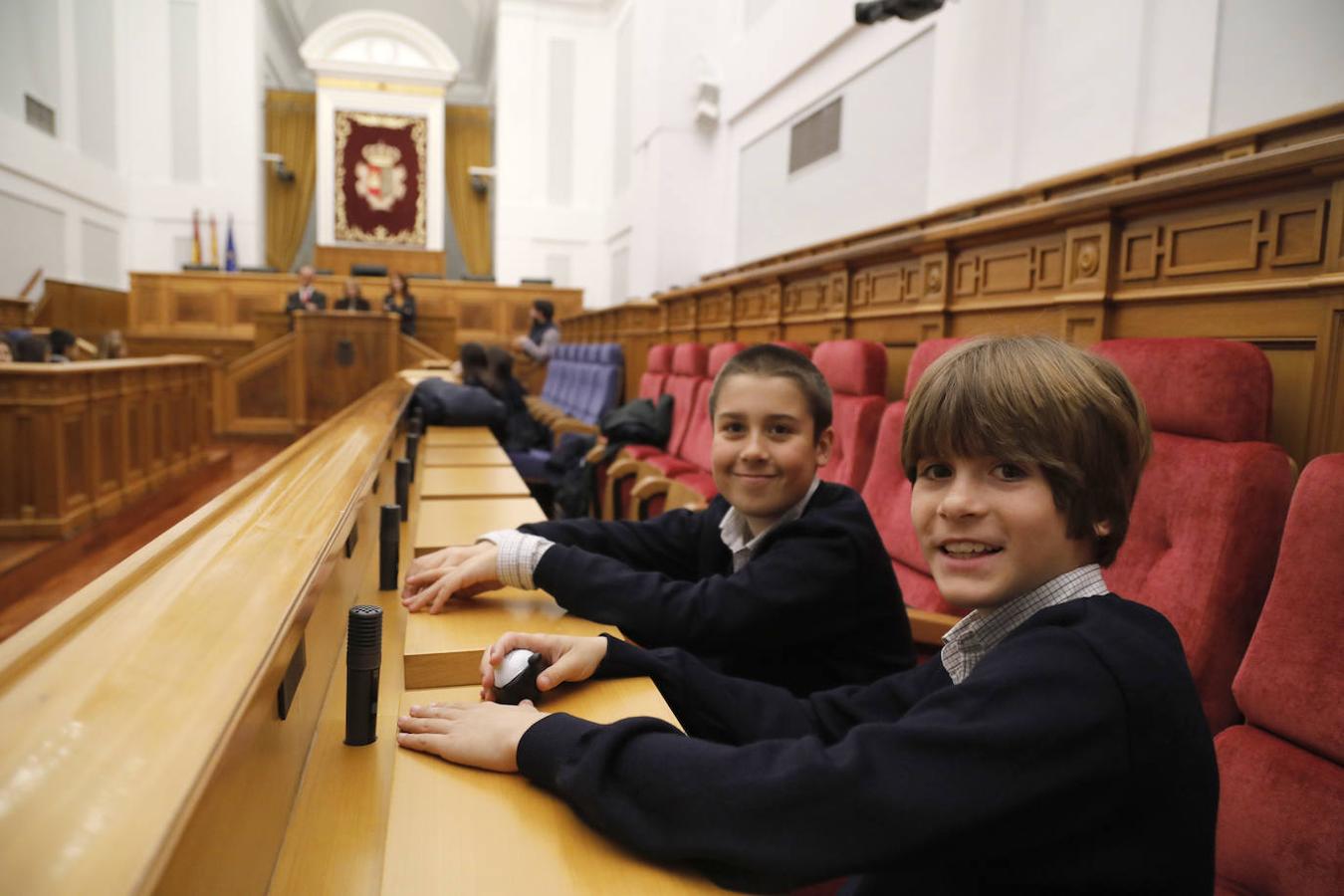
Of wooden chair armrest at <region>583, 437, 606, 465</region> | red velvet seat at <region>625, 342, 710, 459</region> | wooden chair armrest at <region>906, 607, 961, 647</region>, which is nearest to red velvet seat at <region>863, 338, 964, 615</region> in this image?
wooden chair armrest at <region>906, 607, 961, 647</region>

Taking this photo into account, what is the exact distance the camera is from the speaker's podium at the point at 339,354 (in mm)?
5824

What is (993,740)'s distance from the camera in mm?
441

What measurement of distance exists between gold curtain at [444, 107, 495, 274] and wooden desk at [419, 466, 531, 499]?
996cm

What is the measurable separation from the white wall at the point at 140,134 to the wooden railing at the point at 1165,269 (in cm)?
739

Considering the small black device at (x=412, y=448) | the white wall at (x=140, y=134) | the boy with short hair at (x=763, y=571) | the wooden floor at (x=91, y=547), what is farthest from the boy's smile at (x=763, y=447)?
the white wall at (x=140, y=134)

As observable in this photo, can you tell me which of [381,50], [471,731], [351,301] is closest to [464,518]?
[471,731]

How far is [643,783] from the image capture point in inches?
20.0

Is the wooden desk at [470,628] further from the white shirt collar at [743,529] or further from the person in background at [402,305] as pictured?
the person in background at [402,305]

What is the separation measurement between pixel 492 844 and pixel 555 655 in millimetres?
216

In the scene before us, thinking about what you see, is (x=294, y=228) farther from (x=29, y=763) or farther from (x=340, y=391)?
(x=29, y=763)

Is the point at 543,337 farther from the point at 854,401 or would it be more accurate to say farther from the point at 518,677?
the point at 518,677

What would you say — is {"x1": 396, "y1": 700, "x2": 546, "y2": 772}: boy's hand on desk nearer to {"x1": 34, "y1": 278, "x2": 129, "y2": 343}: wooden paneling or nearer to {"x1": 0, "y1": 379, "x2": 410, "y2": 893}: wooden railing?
{"x1": 0, "y1": 379, "x2": 410, "y2": 893}: wooden railing

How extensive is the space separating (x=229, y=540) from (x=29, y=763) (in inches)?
14.0

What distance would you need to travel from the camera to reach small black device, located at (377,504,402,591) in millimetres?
1082
